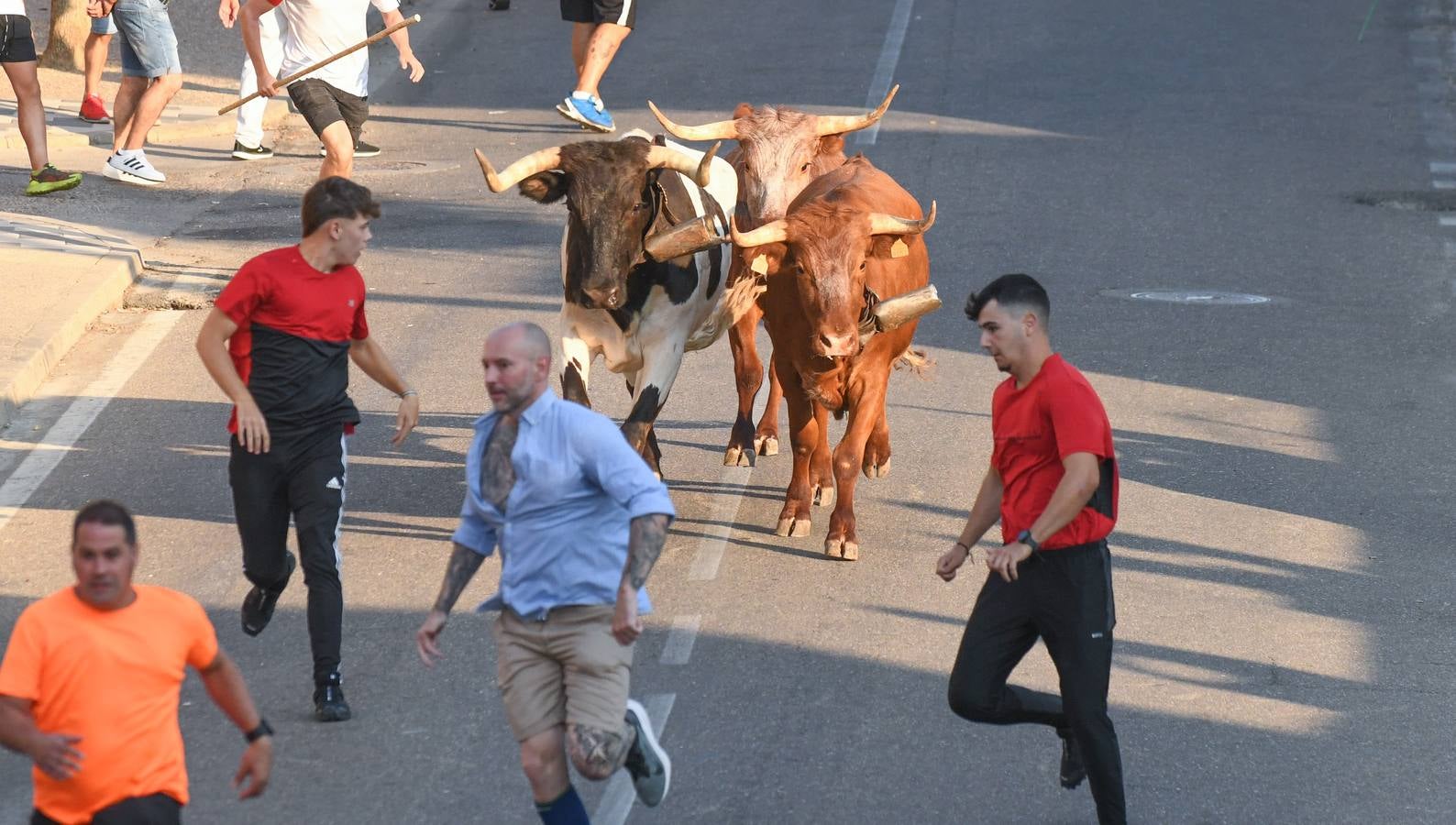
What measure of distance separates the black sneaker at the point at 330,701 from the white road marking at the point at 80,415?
295 cm

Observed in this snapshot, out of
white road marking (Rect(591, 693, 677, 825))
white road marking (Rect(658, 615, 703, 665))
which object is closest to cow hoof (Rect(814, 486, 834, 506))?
white road marking (Rect(658, 615, 703, 665))

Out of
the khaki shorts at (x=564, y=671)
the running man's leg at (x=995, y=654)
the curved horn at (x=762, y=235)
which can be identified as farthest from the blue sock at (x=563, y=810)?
the curved horn at (x=762, y=235)

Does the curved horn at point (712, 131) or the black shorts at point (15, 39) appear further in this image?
the black shorts at point (15, 39)

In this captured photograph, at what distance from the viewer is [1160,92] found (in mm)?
20484

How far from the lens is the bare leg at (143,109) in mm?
15875

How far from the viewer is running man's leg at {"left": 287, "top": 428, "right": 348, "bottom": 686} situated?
7.39m

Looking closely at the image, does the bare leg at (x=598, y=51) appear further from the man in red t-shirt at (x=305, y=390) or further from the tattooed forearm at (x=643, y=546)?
Result: the tattooed forearm at (x=643, y=546)

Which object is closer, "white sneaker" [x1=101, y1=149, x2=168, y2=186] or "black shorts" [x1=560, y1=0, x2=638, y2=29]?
"white sneaker" [x1=101, y1=149, x2=168, y2=186]

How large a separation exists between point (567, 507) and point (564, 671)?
0.51m

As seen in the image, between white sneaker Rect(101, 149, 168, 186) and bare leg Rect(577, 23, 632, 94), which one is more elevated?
bare leg Rect(577, 23, 632, 94)

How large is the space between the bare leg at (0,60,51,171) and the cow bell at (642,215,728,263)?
25.1ft

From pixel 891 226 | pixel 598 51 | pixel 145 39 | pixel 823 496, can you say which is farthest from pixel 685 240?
pixel 145 39

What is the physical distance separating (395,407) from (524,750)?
6196mm

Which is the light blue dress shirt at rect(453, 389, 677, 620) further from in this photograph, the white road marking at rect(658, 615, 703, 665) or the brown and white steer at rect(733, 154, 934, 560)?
the brown and white steer at rect(733, 154, 934, 560)
